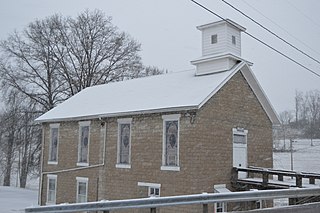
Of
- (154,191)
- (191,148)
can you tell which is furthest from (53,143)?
(191,148)

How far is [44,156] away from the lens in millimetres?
24297

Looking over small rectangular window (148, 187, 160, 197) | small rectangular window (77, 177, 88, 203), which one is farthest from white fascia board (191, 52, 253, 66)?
small rectangular window (77, 177, 88, 203)

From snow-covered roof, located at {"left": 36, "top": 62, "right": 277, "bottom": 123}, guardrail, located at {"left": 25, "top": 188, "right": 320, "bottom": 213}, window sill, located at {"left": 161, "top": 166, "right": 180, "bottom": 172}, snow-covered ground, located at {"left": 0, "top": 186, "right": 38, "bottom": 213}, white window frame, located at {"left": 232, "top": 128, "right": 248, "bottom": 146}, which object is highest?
snow-covered roof, located at {"left": 36, "top": 62, "right": 277, "bottom": 123}

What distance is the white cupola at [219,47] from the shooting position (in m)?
18.9

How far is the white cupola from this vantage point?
1891 centimetres

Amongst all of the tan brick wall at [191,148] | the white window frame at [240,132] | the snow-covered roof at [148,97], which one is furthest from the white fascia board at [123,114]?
the white window frame at [240,132]

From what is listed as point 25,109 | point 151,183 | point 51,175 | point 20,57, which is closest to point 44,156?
point 51,175

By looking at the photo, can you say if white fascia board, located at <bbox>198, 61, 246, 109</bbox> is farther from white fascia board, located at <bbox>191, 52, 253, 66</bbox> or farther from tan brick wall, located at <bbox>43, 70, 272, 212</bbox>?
white fascia board, located at <bbox>191, 52, 253, 66</bbox>

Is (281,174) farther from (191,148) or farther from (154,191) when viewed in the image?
(154,191)

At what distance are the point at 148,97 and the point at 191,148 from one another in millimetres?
4526

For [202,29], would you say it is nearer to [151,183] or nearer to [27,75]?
[151,183]

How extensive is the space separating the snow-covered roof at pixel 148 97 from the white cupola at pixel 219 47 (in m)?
0.46

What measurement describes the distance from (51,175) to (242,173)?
39.2ft

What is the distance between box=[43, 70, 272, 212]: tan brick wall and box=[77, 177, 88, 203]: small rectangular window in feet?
1.18
